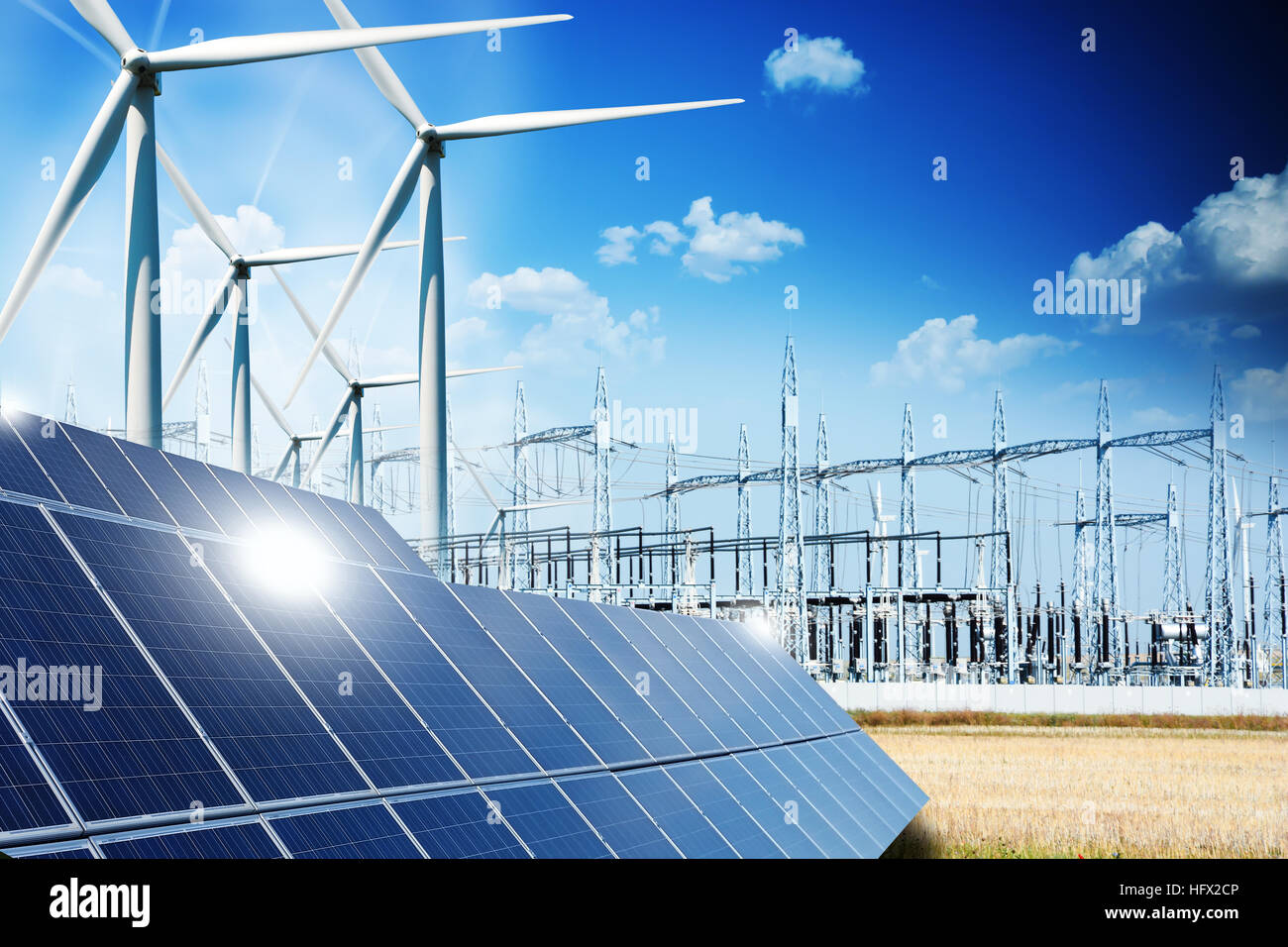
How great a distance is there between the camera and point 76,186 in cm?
2325

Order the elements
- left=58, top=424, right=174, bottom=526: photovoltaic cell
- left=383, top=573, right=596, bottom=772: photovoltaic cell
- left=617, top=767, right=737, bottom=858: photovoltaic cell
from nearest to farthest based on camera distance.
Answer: left=58, top=424, right=174, bottom=526: photovoltaic cell
left=617, top=767, right=737, bottom=858: photovoltaic cell
left=383, top=573, right=596, bottom=772: photovoltaic cell

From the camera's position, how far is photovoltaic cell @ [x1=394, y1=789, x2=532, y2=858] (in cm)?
923

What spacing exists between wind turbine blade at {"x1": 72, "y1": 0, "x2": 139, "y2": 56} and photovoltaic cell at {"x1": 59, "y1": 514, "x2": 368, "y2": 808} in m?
17.7

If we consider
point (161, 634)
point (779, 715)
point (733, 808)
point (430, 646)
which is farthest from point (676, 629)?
point (161, 634)

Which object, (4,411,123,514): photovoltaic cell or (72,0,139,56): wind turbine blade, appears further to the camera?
(72,0,139,56): wind turbine blade

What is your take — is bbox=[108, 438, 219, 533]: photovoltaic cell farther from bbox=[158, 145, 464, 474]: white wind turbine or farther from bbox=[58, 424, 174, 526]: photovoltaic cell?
bbox=[158, 145, 464, 474]: white wind turbine

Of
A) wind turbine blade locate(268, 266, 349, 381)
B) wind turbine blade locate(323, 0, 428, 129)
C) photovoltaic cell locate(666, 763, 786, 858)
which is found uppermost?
wind turbine blade locate(323, 0, 428, 129)

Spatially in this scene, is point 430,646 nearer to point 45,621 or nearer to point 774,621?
point 45,621

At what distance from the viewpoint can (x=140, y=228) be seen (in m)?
23.8

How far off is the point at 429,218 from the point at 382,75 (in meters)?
3.64

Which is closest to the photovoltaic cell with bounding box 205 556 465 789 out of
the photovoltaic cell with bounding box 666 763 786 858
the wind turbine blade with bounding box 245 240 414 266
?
the photovoltaic cell with bounding box 666 763 786 858

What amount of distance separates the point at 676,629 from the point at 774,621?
51116 millimetres

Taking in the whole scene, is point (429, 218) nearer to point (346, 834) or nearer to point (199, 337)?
point (199, 337)

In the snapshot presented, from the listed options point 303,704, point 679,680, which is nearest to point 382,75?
point 679,680
